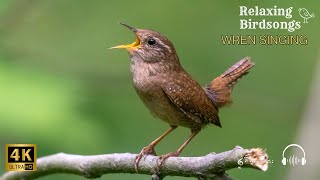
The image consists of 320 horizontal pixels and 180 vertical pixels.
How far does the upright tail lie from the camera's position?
4.14 metres

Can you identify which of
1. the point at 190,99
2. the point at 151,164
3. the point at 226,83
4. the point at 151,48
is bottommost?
the point at 151,164

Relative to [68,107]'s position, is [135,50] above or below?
above

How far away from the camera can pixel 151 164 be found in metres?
3.55

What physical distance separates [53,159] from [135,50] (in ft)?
2.39

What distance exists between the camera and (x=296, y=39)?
4074 mm

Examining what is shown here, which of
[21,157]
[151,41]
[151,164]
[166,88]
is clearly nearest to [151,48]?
[151,41]

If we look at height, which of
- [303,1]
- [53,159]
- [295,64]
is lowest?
[53,159]

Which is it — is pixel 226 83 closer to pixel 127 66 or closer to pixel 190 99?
pixel 190 99

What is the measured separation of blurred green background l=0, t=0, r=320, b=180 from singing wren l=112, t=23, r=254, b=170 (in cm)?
34

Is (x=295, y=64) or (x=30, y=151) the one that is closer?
(x=30, y=151)

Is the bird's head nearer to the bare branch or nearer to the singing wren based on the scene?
the singing wren

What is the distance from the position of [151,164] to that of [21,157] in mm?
864

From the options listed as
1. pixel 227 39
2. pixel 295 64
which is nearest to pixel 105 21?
pixel 227 39

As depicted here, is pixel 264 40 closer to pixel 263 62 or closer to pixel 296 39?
pixel 296 39
